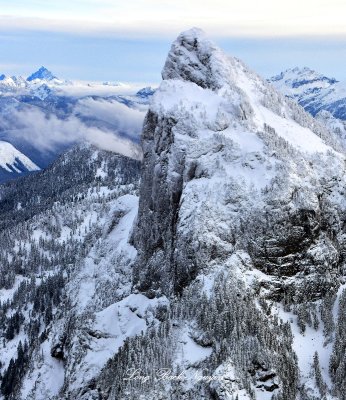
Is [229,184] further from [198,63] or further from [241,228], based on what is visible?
[198,63]

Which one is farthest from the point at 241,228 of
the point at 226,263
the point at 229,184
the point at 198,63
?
the point at 198,63

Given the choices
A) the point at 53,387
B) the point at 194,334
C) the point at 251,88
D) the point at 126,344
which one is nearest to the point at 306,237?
the point at 194,334

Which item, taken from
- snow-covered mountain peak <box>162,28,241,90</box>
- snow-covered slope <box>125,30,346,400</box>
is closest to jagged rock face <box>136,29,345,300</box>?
snow-covered slope <box>125,30,346,400</box>

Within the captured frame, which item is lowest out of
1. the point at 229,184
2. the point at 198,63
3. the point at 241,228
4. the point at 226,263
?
the point at 226,263

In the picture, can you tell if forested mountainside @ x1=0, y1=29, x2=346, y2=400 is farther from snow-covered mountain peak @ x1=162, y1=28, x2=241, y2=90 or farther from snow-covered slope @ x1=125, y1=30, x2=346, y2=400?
snow-covered mountain peak @ x1=162, y1=28, x2=241, y2=90

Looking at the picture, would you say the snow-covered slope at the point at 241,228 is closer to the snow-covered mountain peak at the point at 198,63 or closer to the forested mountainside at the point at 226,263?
the forested mountainside at the point at 226,263

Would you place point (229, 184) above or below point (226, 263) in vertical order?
above
